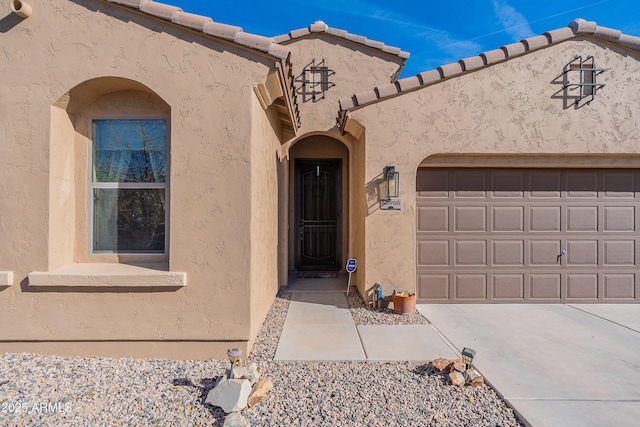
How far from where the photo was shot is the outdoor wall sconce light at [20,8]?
390 centimetres

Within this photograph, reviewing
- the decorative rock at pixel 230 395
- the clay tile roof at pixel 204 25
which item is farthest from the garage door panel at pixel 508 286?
the clay tile roof at pixel 204 25

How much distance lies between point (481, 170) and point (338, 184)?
385 cm

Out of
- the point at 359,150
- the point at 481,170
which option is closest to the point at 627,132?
the point at 481,170

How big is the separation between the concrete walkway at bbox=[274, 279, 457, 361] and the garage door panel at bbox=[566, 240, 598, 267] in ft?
12.2

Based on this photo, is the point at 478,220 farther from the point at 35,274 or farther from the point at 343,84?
the point at 35,274

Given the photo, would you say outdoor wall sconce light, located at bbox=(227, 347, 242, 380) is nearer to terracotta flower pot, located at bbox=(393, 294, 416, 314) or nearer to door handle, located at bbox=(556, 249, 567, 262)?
terracotta flower pot, located at bbox=(393, 294, 416, 314)

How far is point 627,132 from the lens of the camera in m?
6.12

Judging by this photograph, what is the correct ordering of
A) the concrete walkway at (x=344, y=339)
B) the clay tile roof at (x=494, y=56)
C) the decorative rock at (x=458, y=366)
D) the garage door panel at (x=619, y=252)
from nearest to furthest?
the decorative rock at (x=458, y=366) → the concrete walkway at (x=344, y=339) → the clay tile roof at (x=494, y=56) → the garage door panel at (x=619, y=252)

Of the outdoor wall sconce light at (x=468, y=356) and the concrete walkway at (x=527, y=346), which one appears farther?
the outdoor wall sconce light at (x=468, y=356)

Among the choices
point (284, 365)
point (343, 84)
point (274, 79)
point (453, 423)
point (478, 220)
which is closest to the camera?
point (453, 423)

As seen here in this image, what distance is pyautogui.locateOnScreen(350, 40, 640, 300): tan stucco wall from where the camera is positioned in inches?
238

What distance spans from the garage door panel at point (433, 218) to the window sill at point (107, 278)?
4628 mm

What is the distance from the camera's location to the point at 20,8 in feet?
12.8

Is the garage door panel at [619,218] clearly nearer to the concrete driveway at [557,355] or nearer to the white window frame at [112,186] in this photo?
the concrete driveway at [557,355]
